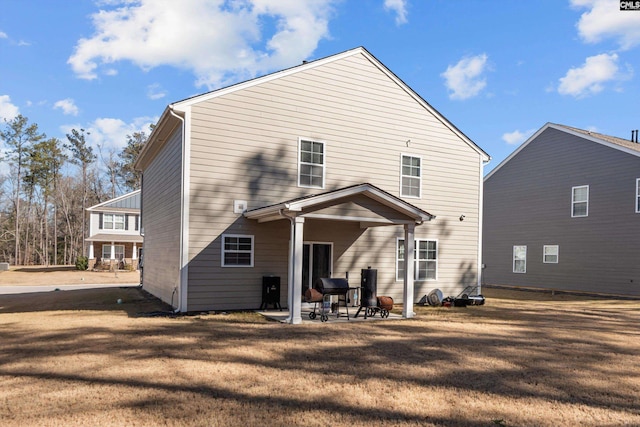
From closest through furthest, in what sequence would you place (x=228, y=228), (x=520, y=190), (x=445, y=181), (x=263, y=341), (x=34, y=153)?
(x=263, y=341) → (x=228, y=228) → (x=445, y=181) → (x=520, y=190) → (x=34, y=153)

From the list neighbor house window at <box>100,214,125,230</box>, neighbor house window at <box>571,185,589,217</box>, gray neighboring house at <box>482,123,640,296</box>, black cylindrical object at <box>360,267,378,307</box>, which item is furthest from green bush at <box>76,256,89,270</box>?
neighbor house window at <box>571,185,589,217</box>

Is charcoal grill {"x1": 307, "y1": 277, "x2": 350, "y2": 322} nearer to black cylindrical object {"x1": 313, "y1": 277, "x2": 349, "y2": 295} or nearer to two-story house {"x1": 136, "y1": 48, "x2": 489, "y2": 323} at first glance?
black cylindrical object {"x1": 313, "y1": 277, "x2": 349, "y2": 295}

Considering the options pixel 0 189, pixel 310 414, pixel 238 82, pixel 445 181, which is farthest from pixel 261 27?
pixel 0 189

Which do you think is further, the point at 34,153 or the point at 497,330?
the point at 34,153

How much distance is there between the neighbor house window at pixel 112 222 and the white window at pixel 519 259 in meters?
28.5

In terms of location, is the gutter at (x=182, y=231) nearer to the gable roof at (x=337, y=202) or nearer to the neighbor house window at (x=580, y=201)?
the gable roof at (x=337, y=202)

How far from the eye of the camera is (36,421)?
4652 mm

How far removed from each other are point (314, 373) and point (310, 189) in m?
7.91

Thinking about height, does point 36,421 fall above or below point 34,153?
below

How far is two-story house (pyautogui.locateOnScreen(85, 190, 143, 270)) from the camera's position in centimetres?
3519

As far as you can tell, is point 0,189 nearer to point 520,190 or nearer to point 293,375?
point 520,190

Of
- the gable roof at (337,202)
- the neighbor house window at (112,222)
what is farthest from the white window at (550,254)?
the neighbor house window at (112,222)

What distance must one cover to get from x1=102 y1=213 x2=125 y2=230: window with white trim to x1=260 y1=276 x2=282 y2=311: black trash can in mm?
27751

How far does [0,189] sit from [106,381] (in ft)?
176
